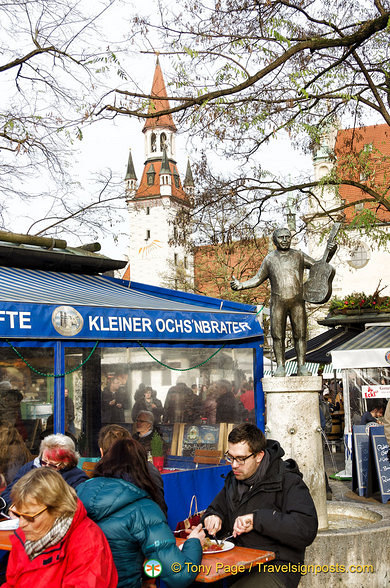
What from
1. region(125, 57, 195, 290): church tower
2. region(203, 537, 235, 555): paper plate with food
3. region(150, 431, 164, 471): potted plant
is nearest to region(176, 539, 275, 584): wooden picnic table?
region(203, 537, 235, 555): paper plate with food

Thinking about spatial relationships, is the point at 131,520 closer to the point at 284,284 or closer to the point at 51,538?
the point at 51,538

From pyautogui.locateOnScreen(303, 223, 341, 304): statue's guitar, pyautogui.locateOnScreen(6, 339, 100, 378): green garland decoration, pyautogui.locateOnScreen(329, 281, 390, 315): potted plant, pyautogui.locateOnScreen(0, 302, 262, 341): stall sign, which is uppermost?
pyautogui.locateOnScreen(329, 281, 390, 315): potted plant

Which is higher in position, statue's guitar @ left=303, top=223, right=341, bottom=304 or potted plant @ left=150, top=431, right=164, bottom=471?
statue's guitar @ left=303, top=223, right=341, bottom=304

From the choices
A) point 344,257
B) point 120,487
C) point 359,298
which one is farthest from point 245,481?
point 344,257

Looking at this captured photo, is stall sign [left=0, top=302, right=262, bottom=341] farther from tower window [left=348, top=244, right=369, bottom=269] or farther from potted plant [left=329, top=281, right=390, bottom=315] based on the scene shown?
tower window [left=348, top=244, right=369, bottom=269]

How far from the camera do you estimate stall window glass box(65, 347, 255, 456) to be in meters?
7.34

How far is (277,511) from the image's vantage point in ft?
12.3

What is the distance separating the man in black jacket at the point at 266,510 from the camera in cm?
367

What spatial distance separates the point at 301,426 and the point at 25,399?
2888 millimetres

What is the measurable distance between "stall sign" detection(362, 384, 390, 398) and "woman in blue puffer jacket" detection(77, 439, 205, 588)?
29.0 feet

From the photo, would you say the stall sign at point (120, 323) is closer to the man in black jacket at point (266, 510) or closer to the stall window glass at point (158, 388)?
the stall window glass at point (158, 388)

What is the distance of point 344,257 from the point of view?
5094cm

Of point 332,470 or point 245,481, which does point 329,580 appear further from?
point 332,470

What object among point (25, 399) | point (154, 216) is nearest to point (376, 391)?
point (25, 399)
